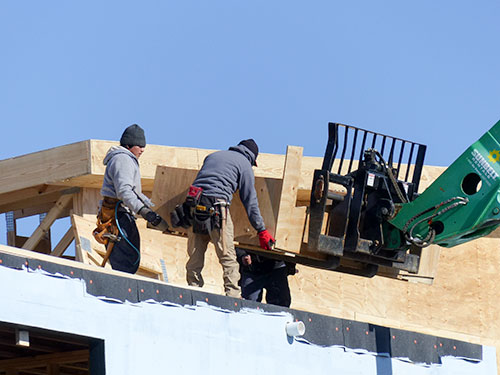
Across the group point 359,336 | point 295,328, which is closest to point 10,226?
point 359,336

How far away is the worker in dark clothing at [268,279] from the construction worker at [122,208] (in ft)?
5.21

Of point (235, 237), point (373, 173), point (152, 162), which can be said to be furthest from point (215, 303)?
point (152, 162)

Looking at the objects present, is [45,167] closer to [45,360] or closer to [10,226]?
[10,226]

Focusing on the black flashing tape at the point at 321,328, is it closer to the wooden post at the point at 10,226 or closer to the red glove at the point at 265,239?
the red glove at the point at 265,239

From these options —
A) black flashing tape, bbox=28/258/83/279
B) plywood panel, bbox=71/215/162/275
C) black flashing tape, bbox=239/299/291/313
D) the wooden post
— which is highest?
the wooden post

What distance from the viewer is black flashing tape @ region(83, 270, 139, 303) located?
758 centimetres

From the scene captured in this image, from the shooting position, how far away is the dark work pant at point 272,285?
1077 cm

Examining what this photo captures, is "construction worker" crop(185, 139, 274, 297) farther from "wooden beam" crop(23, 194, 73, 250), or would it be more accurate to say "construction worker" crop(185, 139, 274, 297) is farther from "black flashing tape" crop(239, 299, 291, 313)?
"wooden beam" crop(23, 194, 73, 250)

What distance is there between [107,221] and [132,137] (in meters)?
0.90

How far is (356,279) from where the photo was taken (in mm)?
15094

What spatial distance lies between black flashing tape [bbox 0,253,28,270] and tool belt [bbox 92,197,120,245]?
2.30 meters

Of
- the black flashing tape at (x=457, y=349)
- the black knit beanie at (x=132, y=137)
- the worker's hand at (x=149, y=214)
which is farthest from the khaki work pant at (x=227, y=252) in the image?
the black flashing tape at (x=457, y=349)

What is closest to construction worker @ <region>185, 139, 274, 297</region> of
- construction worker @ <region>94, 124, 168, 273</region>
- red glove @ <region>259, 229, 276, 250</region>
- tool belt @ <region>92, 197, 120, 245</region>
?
red glove @ <region>259, 229, 276, 250</region>

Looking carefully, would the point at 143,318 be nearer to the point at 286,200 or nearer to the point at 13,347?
the point at 13,347
